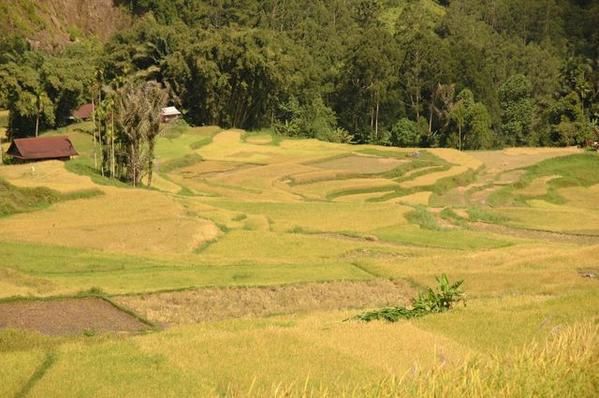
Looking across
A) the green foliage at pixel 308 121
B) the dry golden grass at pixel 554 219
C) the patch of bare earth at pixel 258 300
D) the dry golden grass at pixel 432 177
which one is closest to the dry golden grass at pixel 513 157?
the dry golden grass at pixel 432 177

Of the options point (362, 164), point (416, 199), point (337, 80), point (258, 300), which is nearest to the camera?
point (258, 300)

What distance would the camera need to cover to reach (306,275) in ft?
67.9

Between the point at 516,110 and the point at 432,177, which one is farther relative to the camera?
the point at 516,110

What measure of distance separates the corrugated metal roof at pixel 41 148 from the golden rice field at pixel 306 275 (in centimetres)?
173

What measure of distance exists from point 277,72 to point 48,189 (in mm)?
43775

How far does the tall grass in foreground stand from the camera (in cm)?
704

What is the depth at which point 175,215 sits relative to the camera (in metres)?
29.1

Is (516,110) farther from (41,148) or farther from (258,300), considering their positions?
(258,300)

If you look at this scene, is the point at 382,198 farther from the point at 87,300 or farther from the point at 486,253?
the point at 87,300

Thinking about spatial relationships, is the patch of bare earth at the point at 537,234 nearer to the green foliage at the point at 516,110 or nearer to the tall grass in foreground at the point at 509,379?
the tall grass in foreground at the point at 509,379

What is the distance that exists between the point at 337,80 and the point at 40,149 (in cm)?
4391

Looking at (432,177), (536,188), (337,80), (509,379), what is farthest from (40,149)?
(337,80)

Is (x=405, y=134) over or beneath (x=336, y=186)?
over

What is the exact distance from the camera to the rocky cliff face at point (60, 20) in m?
86.1
